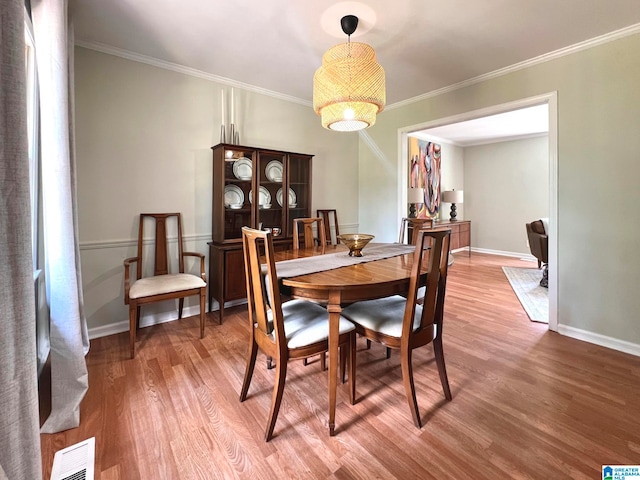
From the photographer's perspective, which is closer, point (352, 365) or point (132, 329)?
point (352, 365)

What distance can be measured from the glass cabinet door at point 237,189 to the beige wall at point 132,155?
0.83 ft

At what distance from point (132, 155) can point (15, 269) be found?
2.23 metres

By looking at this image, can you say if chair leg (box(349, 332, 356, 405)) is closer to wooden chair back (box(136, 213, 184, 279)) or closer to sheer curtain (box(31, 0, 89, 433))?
sheer curtain (box(31, 0, 89, 433))

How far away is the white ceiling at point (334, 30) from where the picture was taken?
2047 mm

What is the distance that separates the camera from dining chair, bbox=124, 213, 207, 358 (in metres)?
2.31

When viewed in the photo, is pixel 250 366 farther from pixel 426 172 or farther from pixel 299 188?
pixel 426 172

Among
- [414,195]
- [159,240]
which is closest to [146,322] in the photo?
[159,240]

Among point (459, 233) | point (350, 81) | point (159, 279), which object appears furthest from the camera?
point (459, 233)

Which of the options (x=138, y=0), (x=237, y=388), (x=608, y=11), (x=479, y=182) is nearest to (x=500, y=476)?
(x=237, y=388)

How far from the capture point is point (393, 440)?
1.46 meters

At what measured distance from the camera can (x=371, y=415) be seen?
163 cm

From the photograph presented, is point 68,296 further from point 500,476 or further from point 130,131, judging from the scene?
point 500,476

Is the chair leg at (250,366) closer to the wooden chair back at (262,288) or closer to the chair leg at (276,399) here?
the wooden chair back at (262,288)

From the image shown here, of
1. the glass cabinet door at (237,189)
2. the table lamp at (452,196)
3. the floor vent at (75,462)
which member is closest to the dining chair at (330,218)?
the glass cabinet door at (237,189)
